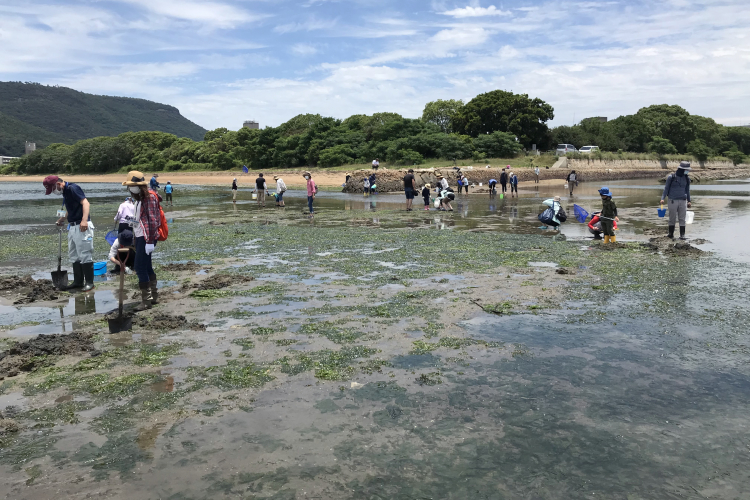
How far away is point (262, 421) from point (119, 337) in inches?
142

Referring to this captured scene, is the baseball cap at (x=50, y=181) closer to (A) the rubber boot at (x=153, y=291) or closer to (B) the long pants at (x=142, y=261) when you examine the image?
(B) the long pants at (x=142, y=261)

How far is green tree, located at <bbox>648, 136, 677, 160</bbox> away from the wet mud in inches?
3992

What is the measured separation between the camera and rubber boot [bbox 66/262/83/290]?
35.3ft

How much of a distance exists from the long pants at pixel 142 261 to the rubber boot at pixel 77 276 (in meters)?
1.86

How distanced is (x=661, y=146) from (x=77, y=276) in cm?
10081

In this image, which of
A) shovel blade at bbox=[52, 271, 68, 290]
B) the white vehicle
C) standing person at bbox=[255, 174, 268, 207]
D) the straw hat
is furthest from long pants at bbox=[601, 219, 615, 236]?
the white vehicle

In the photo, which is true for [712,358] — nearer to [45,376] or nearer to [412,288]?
[412,288]

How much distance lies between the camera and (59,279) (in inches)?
424

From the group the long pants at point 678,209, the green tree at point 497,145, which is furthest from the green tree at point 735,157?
the long pants at point 678,209

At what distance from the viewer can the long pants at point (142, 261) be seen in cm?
958

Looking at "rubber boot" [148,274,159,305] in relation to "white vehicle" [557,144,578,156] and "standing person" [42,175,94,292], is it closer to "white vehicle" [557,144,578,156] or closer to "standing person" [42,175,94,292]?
"standing person" [42,175,94,292]

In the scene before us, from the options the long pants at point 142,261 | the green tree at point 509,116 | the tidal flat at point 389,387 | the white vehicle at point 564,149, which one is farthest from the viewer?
the green tree at point 509,116

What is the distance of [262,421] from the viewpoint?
16.9ft

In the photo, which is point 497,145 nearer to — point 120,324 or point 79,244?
point 79,244
